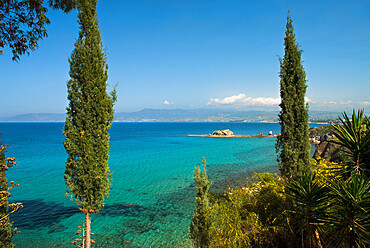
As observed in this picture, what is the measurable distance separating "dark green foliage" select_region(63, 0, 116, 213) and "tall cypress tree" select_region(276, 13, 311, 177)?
8.49 metres

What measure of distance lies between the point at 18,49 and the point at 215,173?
2757cm

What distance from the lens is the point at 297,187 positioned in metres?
6.73

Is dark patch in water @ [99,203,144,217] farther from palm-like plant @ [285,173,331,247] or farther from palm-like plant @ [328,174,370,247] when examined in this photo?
palm-like plant @ [328,174,370,247]

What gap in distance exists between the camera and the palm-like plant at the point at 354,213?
505 centimetres

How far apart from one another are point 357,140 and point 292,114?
4.39 m

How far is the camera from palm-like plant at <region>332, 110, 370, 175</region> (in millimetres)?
6109

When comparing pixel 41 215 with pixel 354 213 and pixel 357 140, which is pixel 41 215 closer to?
pixel 354 213

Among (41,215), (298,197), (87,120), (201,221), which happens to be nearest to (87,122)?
(87,120)

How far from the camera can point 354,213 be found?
523 cm

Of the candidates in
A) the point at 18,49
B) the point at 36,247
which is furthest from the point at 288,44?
the point at 36,247

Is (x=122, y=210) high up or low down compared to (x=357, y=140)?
down

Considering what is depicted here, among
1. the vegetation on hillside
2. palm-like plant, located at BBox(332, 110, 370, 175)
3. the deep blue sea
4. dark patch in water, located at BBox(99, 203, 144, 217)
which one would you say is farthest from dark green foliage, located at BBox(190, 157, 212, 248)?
dark patch in water, located at BBox(99, 203, 144, 217)

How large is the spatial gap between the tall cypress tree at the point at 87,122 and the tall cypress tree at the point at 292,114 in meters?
8.59

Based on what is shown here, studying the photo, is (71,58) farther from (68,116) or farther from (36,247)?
(36,247)
